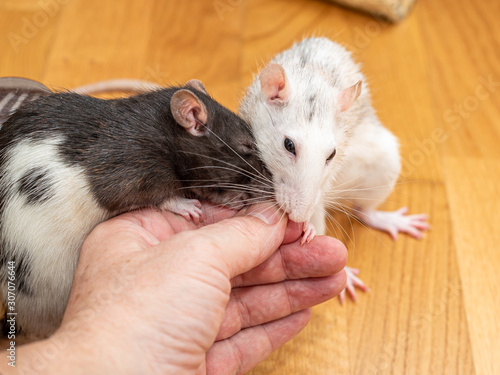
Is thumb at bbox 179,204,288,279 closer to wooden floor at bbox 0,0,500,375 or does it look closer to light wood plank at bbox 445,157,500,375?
wooden floor at bbox 0,0,500,375

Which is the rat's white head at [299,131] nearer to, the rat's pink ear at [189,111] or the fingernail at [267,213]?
the fingernail at [267,213]

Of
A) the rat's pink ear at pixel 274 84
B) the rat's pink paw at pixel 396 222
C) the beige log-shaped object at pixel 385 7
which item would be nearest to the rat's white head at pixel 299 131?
the rat's pink ear at pixel 274 84

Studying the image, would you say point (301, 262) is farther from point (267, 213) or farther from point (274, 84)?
point (274, 84)

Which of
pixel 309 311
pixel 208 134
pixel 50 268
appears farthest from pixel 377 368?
pixel 50 268

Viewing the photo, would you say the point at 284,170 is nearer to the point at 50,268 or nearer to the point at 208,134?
the point at 208,134

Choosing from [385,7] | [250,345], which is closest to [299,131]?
[250,345]

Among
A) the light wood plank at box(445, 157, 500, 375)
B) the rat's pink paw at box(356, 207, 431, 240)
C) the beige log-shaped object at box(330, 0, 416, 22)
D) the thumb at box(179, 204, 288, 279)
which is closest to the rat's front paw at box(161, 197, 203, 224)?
the thumb at box(179, 204, 288, 279)
